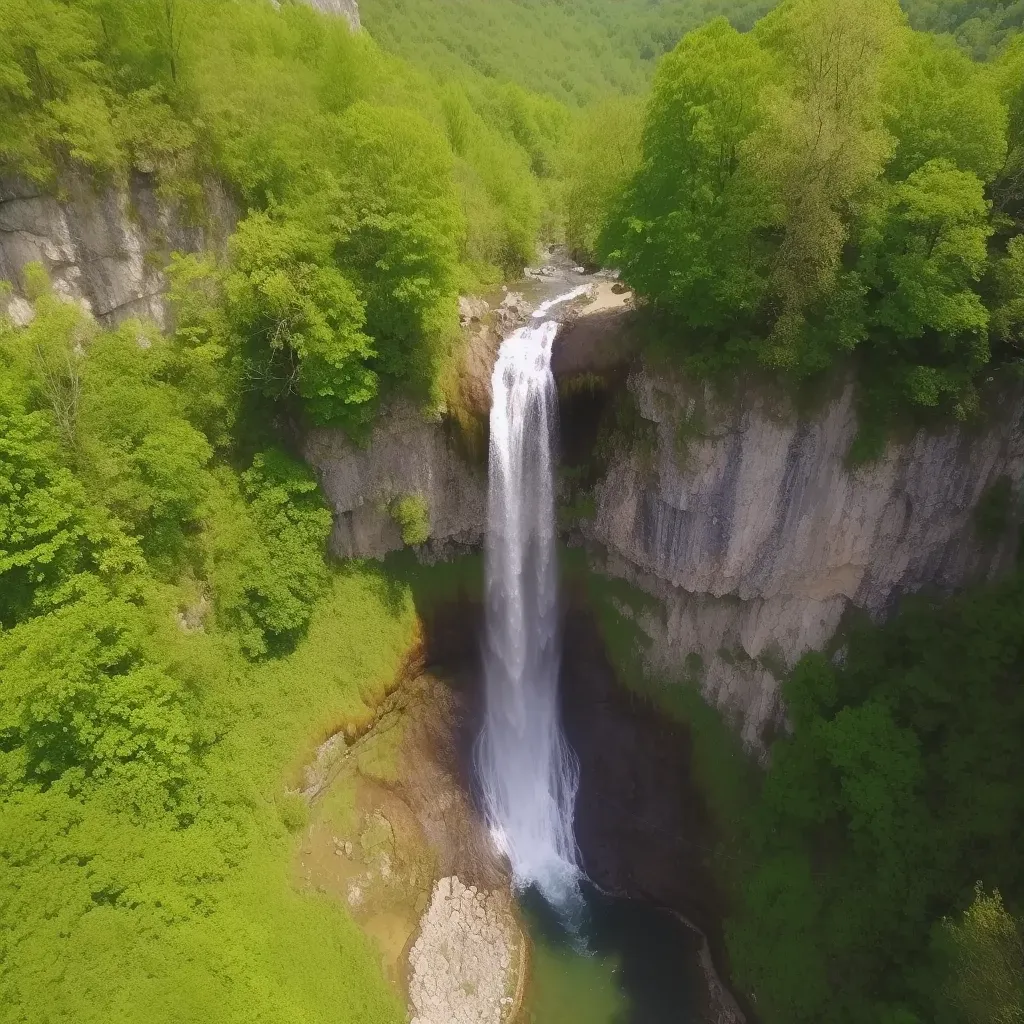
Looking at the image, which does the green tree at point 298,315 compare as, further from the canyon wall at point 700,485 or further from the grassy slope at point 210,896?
the grassy slope at point 210,896

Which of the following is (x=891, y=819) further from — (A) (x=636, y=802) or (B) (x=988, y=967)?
(A) (x=636, y=802)

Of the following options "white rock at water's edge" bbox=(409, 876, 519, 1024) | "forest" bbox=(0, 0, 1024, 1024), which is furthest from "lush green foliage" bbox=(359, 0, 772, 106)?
"white rock at water's edge" bbox=(409, 876, 519, 1024)

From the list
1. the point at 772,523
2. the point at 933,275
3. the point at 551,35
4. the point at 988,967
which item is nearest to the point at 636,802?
the point at 772,523

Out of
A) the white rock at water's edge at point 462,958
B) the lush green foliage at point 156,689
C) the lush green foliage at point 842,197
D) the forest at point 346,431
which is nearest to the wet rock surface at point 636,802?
the forest at point 346,431

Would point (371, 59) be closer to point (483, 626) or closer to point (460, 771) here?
point (483, 626)

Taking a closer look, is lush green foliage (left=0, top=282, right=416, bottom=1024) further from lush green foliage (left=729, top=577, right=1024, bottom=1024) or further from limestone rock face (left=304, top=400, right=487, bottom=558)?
lush green foliage (left=729, top=577, right=1024, bottom=1024)

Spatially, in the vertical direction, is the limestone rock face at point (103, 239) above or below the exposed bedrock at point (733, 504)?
above
